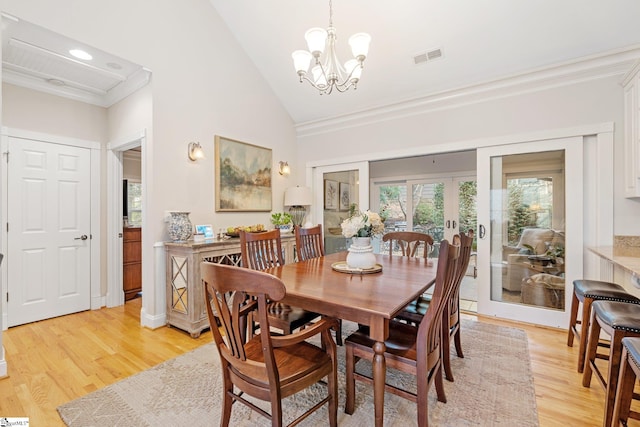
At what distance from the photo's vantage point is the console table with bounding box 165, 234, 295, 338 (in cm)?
297

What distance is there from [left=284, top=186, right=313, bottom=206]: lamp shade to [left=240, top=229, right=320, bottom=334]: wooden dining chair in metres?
1.90

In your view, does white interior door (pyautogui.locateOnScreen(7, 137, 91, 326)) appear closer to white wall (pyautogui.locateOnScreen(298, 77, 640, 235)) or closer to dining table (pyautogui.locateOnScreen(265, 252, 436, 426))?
dining table (pyautogui.locateOnScreen(265, 252, 436, 426))

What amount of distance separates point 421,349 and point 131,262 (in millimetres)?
4182

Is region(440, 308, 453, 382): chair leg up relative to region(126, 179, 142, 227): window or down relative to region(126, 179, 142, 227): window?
down

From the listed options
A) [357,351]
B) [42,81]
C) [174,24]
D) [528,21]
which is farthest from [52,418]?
[528,21]

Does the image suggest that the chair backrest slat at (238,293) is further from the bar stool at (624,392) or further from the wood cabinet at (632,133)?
the wood cabinet at (632,133)

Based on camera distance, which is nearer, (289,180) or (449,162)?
(289,180)

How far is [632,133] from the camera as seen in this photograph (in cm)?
259

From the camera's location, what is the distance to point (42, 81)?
3330 mm

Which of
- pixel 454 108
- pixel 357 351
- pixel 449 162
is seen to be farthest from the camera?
pixel 449 162

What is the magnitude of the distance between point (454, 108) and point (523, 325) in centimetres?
259

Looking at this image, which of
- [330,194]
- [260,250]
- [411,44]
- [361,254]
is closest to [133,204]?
[330,194]

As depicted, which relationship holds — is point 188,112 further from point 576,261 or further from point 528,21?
point 576,261

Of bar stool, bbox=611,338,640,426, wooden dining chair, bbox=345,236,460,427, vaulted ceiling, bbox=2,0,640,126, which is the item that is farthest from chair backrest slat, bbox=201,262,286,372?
vaulted ceiling, bbox=2,0,640,126
